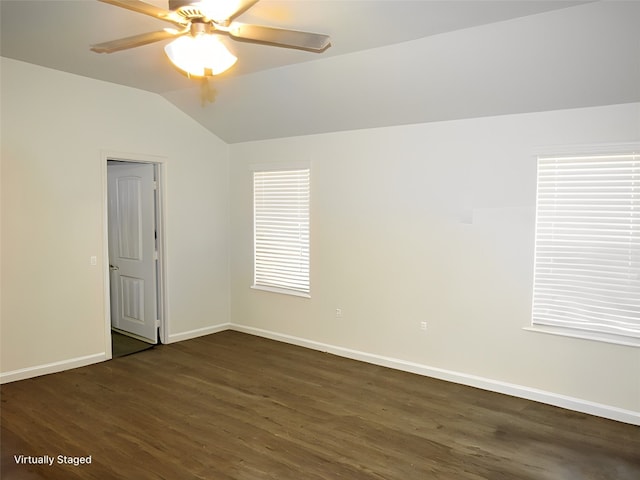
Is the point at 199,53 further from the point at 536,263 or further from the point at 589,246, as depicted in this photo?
the point at 589,246

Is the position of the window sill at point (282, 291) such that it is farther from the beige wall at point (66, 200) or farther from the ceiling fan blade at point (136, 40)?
the ceiling fan blade at point (136, 40)

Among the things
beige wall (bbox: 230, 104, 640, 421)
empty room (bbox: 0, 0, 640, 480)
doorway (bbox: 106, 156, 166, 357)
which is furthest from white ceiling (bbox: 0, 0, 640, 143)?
doorway (bbox: 106, 156, 166, 357)

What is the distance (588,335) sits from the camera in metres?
3.75

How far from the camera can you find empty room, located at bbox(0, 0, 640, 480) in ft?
10.1

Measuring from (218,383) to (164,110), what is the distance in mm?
3311

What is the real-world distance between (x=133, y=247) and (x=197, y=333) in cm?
140

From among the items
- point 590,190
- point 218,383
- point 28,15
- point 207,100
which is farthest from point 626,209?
point 28,15

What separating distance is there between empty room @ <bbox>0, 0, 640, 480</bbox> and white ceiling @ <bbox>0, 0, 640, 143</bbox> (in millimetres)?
24

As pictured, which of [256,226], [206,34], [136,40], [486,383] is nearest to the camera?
[206,34]

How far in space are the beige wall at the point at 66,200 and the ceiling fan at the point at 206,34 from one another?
7.47 feet

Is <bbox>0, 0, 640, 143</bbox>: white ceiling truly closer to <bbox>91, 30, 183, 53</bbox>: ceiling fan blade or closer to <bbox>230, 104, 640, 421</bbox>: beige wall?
<bbox>230, 104, 640, 421</bbox>: beige wall

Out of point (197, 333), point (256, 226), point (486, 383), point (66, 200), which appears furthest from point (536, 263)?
point (66, 200)

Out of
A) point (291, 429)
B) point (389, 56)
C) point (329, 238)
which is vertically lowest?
point (291, 429)

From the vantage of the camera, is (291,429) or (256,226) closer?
(291,429)
